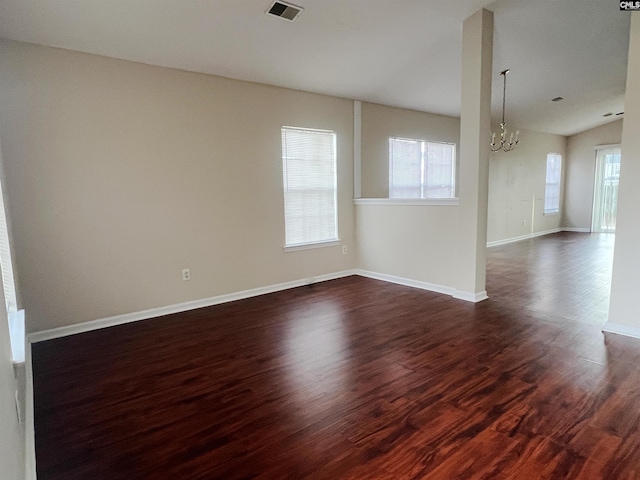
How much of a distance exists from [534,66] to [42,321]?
6365mm

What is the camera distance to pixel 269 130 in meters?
4.58

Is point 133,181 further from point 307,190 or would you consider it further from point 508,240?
point 508,240

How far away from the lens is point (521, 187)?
8789 mm

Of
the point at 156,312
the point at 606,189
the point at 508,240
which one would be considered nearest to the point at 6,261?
the point at 156,312

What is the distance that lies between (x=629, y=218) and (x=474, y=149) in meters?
1.47

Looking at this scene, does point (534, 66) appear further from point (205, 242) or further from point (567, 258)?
point (205, 242)

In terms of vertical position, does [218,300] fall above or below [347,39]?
below

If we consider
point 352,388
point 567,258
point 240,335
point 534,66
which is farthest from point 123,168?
point 567,258

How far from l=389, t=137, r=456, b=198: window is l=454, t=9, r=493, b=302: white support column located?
2.10 meters

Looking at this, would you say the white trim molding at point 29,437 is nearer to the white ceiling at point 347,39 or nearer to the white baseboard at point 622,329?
the white ceiling at point 347,39

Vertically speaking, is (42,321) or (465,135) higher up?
(465,135)

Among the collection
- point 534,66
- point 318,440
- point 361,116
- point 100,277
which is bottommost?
point 318,440

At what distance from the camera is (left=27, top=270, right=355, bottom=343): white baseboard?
334cm

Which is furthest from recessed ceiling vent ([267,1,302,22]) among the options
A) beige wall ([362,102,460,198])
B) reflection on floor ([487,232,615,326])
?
reflection on floor ([487,232,615,326])
